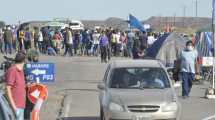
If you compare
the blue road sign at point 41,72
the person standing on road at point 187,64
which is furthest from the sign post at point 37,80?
the person standing on road at point 187,64

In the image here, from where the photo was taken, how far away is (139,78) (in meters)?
15.3

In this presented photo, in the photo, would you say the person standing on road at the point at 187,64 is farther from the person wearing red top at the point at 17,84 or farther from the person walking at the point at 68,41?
the person walking at the point at 68,41

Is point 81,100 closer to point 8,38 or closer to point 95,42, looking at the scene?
point 95,42

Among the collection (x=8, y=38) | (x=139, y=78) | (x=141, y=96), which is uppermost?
(x=139, y=78)

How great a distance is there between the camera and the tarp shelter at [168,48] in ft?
99.5

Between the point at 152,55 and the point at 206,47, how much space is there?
2.41m

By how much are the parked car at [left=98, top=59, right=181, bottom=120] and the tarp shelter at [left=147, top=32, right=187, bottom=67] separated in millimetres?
14422

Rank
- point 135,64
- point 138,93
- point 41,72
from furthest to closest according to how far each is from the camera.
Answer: point 41,72, point 135,64, point 138,93

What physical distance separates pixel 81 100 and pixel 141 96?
685 centimetres

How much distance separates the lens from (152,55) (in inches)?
1213

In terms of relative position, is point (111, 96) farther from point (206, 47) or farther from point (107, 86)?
point (206, 47)

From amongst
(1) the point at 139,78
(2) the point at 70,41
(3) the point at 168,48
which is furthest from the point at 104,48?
(1) the point at 139,78

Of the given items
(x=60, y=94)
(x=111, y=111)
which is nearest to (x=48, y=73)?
(x=60, y=94)

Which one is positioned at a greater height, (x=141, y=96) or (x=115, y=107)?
(x=141, y=96)
